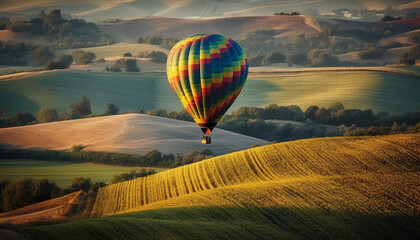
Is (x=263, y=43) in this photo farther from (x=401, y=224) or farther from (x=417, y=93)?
(x=401, y=224)

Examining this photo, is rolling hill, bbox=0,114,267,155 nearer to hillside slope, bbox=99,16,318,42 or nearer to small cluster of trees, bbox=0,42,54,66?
small cluster of trees, bbox=0,42,54,66

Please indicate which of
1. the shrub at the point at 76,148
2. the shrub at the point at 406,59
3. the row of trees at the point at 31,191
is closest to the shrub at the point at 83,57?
the shrub at the point at 406,59

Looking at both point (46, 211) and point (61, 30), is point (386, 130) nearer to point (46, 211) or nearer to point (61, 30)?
point (46, 211)

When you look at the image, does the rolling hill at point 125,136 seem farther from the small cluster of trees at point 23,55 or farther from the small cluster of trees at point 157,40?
the small cluster of trees at point 157,40

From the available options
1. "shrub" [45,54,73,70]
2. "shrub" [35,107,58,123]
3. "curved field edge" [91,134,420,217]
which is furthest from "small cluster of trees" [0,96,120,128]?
"curved field edge" [91,134,420,217]

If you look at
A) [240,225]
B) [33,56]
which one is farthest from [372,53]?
[240,225]

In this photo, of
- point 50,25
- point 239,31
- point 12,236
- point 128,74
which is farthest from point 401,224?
point 50,25

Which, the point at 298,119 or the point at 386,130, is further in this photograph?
the point at 298,119
